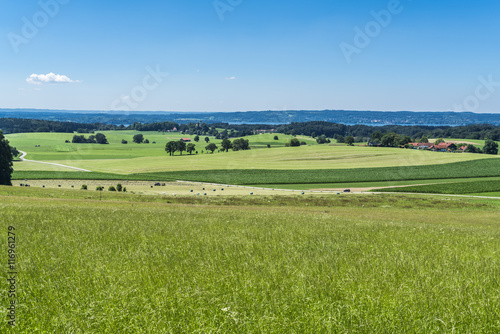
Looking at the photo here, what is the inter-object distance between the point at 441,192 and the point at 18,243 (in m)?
84.9

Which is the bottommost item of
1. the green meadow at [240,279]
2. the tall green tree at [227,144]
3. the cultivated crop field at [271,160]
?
the cultivated crop field at [271,160]

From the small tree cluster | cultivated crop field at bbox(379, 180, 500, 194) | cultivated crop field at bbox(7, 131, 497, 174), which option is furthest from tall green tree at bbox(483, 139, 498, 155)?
the small tree cluster

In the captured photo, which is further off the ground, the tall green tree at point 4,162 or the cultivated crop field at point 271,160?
the tall green tree at point 4,162

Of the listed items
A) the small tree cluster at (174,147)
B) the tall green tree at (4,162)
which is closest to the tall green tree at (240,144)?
the small tree cluster at (174,147)

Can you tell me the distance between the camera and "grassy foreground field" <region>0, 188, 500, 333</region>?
563 cm

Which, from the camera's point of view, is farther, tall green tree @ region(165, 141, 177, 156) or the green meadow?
tall green tree @ region(165, 141, 177, 156)

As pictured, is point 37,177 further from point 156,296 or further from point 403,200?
point 156,296

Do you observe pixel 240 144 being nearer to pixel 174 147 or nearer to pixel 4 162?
pixel 174 147

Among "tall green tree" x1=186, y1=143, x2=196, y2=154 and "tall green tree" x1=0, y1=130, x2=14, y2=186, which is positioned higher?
"tall green tree" x1=0, y1=130, x2=14, y2=186

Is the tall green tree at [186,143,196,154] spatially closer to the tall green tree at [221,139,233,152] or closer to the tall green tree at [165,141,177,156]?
the tall green tree at [165,141,177,156]

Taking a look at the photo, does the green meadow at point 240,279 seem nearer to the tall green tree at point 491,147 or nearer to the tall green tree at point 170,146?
the tall green tree at point 170,146

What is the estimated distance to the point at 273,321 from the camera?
18.5 ft

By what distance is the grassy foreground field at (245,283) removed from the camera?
5.63 m

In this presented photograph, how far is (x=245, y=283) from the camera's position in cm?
709
